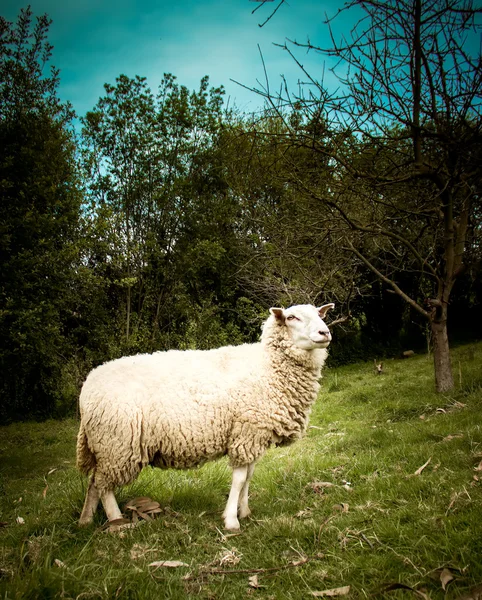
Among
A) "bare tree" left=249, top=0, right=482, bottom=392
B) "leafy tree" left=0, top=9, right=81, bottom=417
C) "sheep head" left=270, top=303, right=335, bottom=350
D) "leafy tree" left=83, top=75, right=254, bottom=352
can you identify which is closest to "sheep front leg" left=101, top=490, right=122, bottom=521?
"sheep head" left=270, top=303, right=335, bottom=350

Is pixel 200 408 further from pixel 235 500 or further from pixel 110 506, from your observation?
pixel 110 506

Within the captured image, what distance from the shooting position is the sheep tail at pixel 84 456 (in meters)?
4.23

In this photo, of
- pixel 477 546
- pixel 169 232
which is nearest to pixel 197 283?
pixel 169 232

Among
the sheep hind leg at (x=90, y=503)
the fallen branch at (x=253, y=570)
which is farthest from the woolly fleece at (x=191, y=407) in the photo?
the fallen branch at (x=253, y=570)

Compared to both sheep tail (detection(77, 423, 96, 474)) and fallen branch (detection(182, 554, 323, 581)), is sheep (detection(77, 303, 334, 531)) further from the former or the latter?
fallen branch (detection(182, 554, 323, 581))

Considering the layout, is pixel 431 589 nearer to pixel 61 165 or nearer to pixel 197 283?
pixel 61 165

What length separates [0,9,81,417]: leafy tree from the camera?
8250mm

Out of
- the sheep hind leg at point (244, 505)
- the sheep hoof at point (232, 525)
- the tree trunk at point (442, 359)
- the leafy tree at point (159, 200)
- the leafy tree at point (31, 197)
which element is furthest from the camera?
the leafy tree at point (159, 200)

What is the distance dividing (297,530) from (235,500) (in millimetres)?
826

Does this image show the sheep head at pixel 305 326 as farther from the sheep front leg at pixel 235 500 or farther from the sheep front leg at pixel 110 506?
the sheep front leg at pixel 110 506

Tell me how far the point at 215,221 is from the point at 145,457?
12499 millimetres

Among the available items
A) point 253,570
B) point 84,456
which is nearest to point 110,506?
point 84,456

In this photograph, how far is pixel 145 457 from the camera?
4066 millimetres

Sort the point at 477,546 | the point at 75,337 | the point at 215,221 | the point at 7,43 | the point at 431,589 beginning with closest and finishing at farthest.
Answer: the point at 431,589 < the point at 477,546 < the point at 7,43 < the point at 75,337 < the point at 215,221
